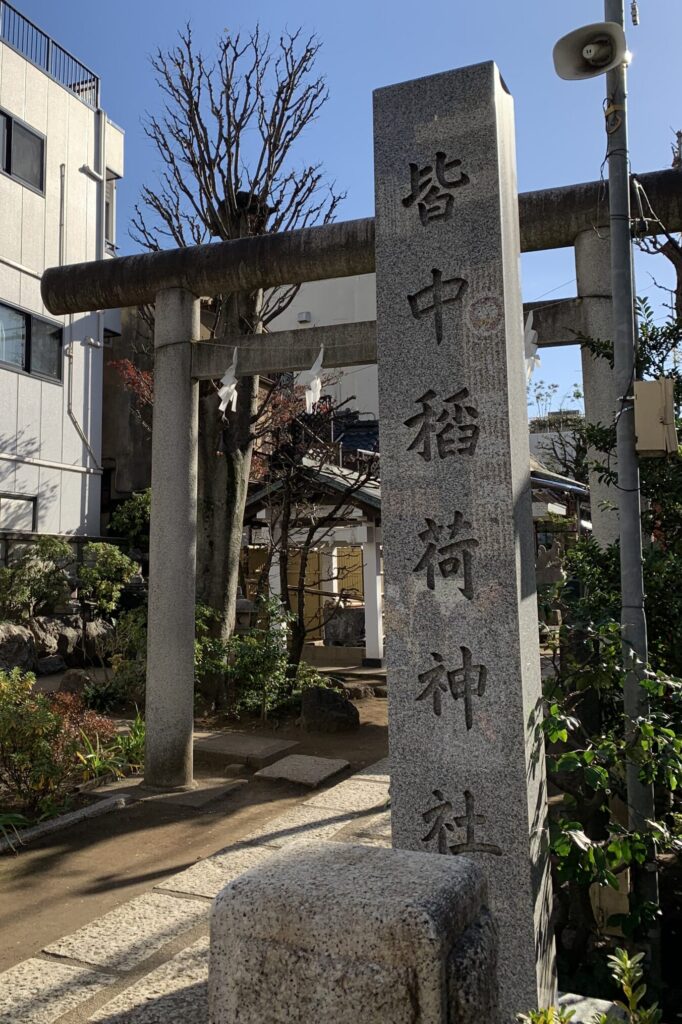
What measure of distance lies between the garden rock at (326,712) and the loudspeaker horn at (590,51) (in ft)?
26.9

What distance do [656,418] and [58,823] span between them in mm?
5599

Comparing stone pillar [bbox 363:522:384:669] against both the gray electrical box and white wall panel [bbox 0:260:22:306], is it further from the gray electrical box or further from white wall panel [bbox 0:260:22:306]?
the gray electrical box

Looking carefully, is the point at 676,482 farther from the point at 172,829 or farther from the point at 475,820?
the point at 172,829

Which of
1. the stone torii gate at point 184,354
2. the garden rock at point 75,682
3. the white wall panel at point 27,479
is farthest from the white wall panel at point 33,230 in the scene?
the stone torii gate at point 184,354

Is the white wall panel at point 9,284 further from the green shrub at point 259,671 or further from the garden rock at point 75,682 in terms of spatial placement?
the green shrub at point 259,671

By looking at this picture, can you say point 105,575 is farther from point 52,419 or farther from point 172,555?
point 172,555

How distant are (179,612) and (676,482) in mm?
4589

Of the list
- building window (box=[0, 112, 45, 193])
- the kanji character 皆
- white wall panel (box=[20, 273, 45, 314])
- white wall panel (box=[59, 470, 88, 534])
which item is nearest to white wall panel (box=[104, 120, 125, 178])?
building window (box=[0, 112, 45, 193])

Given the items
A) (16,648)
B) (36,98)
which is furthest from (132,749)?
(36,98)

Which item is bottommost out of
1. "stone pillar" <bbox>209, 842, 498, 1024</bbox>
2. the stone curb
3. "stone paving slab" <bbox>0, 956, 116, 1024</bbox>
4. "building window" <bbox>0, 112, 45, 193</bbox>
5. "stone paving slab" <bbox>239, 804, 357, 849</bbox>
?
"stone paving slab" <bbox>0, 956, 116, 1024</bbox>

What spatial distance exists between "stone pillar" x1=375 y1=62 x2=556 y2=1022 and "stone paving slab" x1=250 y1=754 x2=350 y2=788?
4.47 m

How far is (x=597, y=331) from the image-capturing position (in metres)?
6.12

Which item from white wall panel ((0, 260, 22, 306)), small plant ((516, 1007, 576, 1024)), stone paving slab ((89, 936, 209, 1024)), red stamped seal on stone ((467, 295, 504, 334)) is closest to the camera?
small plant ((516, 1007, 576, 1024))

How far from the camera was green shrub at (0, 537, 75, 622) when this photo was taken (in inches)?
588
